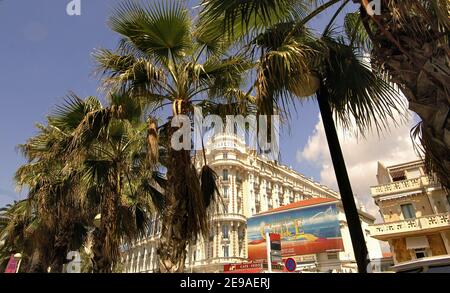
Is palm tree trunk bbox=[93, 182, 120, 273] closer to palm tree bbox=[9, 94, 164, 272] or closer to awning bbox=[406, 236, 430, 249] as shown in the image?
palm tree bbox=[9, 94, 164, 272]

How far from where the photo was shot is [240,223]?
182ft

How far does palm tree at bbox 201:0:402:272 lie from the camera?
345 cm

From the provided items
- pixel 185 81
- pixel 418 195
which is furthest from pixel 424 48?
pixel 418 195

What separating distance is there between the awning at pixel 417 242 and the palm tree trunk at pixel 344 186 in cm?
2238

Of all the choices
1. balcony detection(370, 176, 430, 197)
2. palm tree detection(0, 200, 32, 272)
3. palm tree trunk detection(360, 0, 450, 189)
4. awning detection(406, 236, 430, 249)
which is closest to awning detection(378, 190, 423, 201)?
balcony detection(370, 176, 430, 197)

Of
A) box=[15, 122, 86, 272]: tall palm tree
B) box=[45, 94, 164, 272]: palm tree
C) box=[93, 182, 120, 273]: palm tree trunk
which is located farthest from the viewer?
box=[15, 122, 86, 272]: tall palm tree

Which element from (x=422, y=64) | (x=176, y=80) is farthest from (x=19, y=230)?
(x=422, y=64)

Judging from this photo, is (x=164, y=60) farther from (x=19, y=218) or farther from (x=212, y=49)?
(x=19, y=218)

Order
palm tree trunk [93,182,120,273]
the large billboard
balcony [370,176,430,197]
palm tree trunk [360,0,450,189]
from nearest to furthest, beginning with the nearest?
palm tree trunk [360,0,450,189]
palm tree trunk [93,182,120,273]
balcony [370,176,430,197]
the large billboard

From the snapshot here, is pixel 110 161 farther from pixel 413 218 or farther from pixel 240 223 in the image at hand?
pixel 240 223

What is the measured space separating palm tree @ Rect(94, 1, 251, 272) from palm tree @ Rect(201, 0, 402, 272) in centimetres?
76

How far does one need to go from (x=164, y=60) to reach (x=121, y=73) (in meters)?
0.86

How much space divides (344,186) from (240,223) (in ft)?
175

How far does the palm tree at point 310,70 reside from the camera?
3.45m
